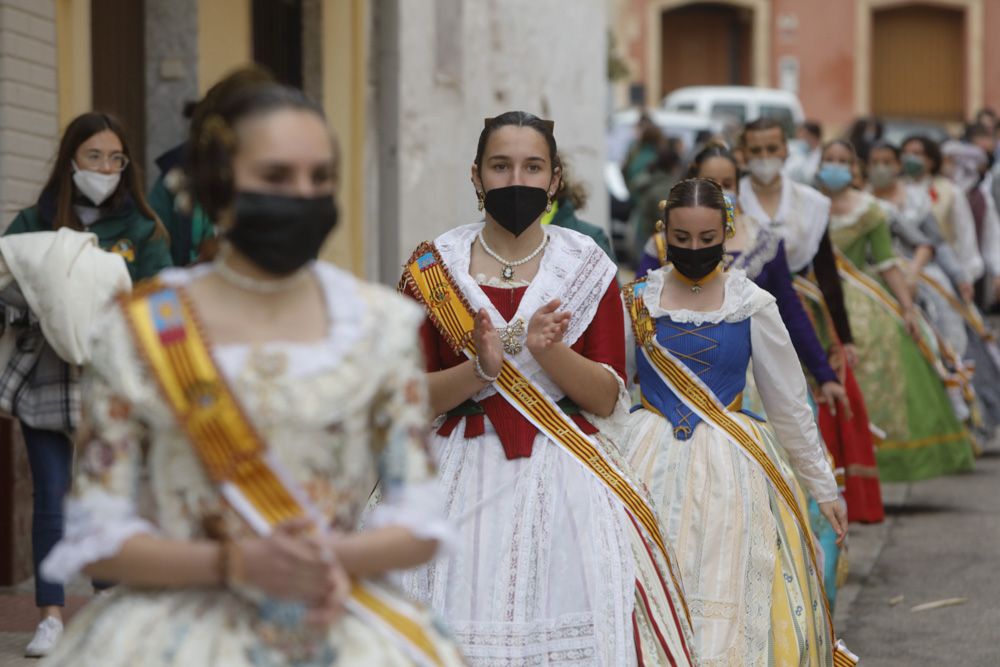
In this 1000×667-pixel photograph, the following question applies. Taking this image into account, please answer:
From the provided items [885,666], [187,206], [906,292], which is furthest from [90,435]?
[906,292]

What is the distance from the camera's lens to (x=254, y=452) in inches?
118

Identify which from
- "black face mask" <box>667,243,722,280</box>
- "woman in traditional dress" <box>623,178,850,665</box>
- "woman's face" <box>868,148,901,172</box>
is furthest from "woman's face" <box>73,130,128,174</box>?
"woman's face" <box>868,148,901,172</box>

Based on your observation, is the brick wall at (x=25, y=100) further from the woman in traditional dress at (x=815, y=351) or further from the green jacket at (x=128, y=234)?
the woman in traditional dress at (x=815, y=351)

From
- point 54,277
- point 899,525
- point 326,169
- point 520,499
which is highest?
point 326,169

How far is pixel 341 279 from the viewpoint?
127 inches

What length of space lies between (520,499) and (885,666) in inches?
109

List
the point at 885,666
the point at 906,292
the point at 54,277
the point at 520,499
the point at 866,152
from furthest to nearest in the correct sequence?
1. the point at 866,152
2. the point at 906,292
3. the point at 885,666
4. the point at 54,277
5. the point at 520,499

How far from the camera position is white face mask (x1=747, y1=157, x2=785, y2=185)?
875 cm

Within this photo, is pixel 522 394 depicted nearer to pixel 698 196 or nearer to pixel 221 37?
pixel 698 196

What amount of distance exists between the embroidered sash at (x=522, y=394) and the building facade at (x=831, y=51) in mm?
35194

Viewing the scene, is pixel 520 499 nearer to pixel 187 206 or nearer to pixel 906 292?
pixel 187 206

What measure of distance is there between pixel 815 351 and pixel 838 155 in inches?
142

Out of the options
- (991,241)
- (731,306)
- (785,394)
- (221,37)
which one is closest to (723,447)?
(785,394)

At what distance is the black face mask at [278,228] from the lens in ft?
9.93
